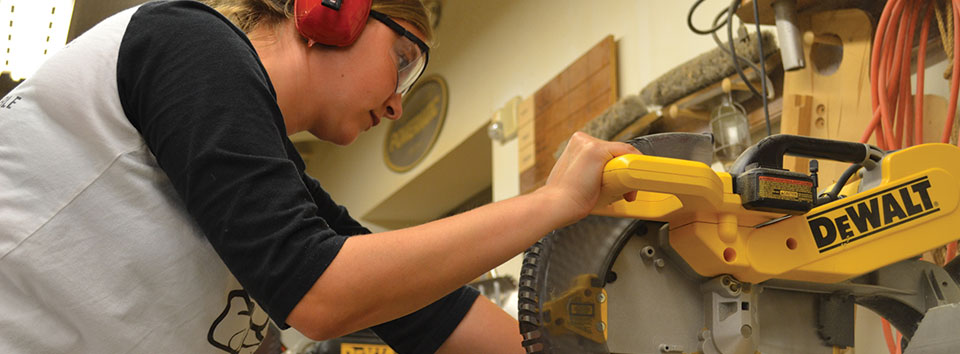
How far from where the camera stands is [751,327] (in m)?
1.02

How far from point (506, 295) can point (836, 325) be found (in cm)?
210

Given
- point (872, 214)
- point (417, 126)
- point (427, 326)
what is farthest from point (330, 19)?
point (417, 126)

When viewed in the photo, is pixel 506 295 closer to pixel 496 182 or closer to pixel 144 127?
pixel 496 182

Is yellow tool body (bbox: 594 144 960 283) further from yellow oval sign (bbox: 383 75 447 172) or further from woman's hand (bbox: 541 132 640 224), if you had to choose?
yellow oval sign (bbox: 383 75 447 172)

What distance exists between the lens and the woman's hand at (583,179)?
3.08ft

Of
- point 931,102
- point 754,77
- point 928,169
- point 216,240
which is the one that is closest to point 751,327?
point 928,169

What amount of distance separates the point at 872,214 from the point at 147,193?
857 millimetres

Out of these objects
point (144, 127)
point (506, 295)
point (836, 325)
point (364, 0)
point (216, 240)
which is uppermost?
point (364, 0)

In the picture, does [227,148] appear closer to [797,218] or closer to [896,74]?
[797,218]

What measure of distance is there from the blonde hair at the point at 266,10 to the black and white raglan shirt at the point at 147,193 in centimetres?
18

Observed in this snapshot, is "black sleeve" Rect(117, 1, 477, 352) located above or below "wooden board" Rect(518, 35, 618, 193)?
below

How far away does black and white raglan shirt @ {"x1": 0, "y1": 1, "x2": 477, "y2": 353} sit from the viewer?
868 mm

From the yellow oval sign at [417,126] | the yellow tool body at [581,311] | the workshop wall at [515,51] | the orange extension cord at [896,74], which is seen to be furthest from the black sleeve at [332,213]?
the yellow oval sign at [417,126]

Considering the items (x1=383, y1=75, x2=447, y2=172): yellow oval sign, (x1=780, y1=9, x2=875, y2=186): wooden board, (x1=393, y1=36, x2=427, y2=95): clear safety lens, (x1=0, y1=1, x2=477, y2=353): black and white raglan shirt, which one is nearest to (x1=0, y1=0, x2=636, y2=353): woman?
(x1=0, y1=1, x2=477, y2=353): black and white raglan shirt
